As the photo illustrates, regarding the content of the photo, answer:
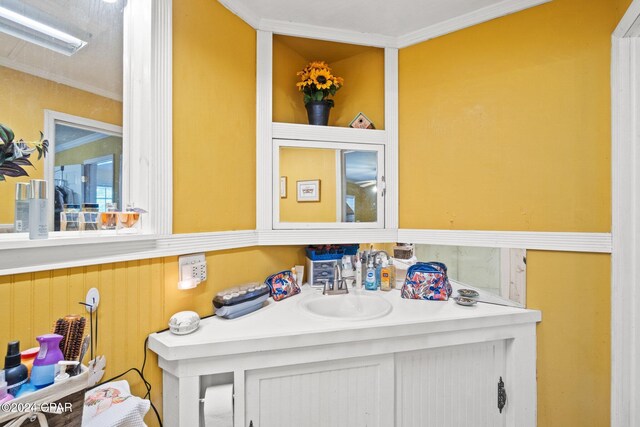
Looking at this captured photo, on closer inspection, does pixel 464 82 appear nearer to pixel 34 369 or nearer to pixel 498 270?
pixel 498 270

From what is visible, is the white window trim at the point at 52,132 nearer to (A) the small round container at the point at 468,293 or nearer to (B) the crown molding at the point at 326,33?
(B) the crown molding at the point at 326,33

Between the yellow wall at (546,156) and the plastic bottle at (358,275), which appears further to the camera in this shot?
the plastic bottle at (358,275)

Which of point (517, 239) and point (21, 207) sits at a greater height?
point (21, 207)

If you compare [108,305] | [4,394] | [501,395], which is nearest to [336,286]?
[501,395]

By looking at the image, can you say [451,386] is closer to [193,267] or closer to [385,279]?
[385,279]

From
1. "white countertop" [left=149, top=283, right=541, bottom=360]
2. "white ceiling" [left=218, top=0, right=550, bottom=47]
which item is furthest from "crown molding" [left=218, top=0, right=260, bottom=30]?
"white countertop" [left=149, top=283, right=541, bottom=360]

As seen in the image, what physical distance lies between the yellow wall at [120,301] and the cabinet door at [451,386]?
A: 907mm

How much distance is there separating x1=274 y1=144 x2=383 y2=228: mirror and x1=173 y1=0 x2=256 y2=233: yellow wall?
19 cm

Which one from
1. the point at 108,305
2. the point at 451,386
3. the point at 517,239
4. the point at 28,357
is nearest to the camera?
the point at 28,357

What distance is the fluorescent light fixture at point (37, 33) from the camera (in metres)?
0.81

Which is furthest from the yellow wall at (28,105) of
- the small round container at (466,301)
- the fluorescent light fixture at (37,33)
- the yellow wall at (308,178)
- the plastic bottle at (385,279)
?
the small round container at (466,301)

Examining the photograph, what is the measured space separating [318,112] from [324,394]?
135cm

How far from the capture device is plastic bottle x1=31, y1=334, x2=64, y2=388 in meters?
0.69

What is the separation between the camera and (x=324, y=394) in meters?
1.11
